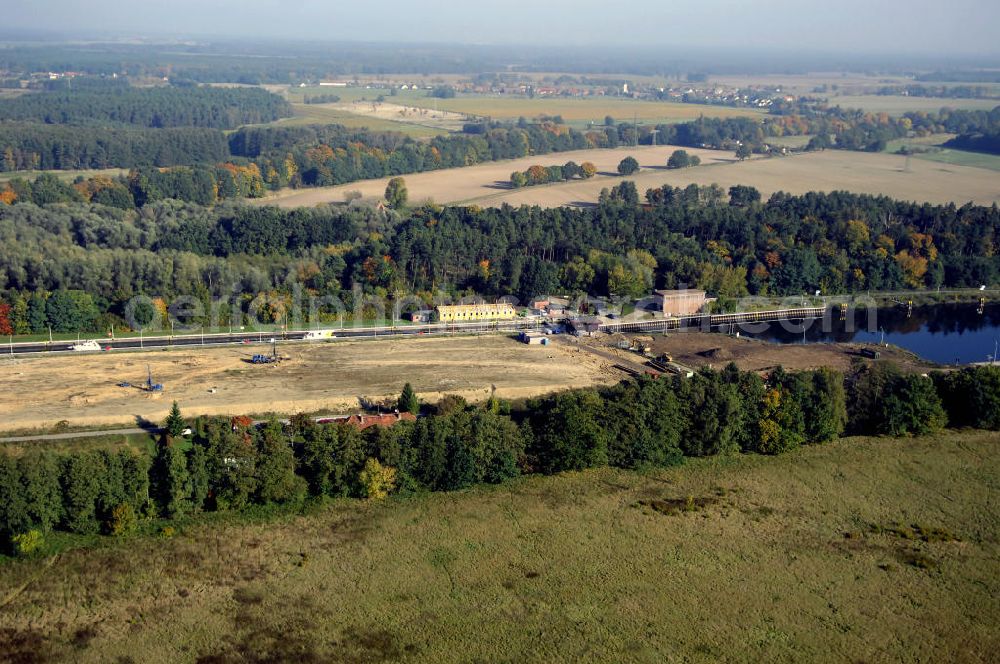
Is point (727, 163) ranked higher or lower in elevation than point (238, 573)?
higher

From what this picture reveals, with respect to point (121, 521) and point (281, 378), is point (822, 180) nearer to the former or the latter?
point (281, 378)

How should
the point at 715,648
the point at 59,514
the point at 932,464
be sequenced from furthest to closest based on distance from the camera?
the point at 932,464 < the point at 59,514 < the point at 715,648

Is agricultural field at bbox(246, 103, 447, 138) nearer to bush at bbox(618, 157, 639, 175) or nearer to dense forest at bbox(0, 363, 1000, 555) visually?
bush at bbox(618, 157, 639, 175)

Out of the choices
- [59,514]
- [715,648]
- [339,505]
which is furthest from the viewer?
[339,505]

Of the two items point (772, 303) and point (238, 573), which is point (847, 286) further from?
point (238, 573)

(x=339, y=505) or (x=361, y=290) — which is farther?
(x=361, y=290)

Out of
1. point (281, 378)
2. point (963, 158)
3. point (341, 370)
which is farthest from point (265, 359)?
point (963, 158)

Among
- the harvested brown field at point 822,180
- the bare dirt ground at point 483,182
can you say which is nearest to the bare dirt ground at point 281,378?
the bare dirt ground at point 483,182

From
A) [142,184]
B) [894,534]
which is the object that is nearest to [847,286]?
[894,534]

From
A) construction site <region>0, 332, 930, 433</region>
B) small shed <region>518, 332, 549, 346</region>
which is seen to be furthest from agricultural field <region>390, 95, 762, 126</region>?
construction site <region>0, 332, 930, 433</region>
